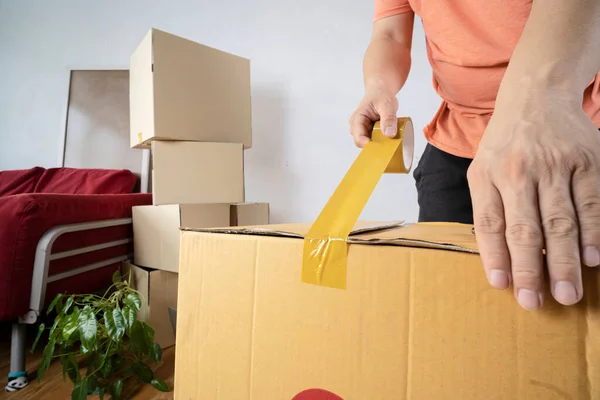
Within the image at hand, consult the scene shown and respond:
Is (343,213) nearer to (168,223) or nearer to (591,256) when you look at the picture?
(591,256)

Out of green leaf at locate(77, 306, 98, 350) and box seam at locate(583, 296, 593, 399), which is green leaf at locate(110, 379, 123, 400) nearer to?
green leaf at locate(77, 306, 98, 350)

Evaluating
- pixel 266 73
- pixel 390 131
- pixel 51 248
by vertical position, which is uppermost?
pixel 266 73

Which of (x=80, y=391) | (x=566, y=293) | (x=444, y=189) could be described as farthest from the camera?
(x=80, y=391)

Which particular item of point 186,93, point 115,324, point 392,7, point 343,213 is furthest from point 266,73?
point 343,213

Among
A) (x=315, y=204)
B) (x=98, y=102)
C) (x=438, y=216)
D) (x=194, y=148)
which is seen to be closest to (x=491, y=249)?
(x=438, y=216)

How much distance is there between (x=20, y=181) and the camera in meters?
1.83

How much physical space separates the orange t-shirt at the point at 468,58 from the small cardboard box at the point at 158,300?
41.9 inches

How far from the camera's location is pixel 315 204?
1.79 meters

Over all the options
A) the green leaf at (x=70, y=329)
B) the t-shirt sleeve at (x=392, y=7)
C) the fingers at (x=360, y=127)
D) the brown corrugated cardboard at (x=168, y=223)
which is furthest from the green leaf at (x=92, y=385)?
the t-shirt sleeve at (x=392, y=7)

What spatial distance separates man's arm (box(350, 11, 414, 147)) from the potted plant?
31.4 inches

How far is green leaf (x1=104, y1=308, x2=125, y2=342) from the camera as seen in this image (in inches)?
36.4

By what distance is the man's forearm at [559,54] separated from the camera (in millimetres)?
289

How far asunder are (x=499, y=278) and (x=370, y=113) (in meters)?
0.37

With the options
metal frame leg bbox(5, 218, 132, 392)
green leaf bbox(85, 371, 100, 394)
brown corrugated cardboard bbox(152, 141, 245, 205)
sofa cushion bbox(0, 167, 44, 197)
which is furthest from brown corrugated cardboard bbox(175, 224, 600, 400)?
sofa cushion bbox(0, 167, 44, 197)
